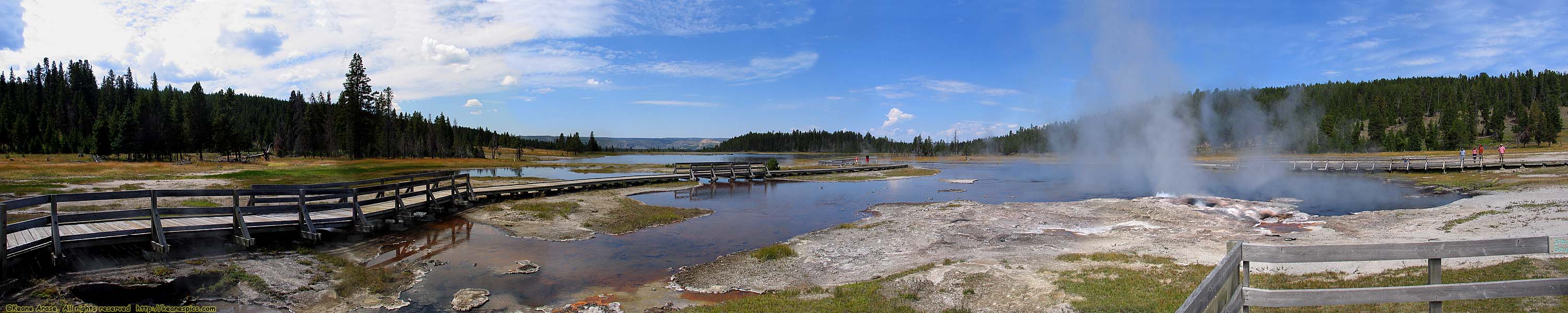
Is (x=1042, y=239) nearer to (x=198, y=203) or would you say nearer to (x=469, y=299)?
(x=469, y=299)

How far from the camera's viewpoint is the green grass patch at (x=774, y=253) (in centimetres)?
1536

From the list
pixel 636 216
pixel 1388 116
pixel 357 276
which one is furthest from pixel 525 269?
pixel 1388 116

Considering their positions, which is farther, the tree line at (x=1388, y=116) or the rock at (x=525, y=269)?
the tree line at (x=1388, y=116)

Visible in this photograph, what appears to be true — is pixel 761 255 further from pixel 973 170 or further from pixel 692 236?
pixel 973 170

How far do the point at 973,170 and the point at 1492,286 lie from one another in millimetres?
69149

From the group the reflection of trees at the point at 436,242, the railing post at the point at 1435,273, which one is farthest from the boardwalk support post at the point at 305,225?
the railing post at the point at 1435,273

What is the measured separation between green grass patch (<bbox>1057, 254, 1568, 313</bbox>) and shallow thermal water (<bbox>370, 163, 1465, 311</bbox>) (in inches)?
316

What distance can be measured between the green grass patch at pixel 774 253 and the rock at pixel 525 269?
16.4 feet

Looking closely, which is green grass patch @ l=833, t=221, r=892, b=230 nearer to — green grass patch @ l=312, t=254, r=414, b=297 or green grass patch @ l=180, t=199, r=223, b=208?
green grass patch @ l=312, t=254, r=414, b=297

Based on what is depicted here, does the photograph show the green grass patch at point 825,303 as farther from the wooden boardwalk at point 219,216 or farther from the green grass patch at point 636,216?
the wooden boardwalk at point 219,216

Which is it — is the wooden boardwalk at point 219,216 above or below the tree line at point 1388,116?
below

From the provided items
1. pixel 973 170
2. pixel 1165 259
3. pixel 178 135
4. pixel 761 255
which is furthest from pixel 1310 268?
pixel 178 135

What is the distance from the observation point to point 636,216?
78.5ft

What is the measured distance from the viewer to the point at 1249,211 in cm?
2314
